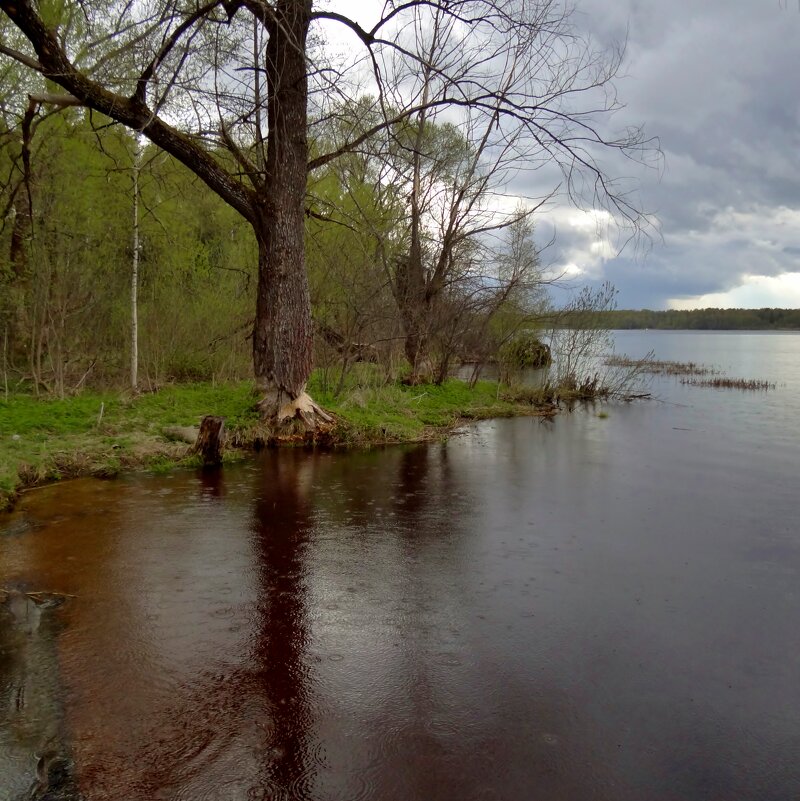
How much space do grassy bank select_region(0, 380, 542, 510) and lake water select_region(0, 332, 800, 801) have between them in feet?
1.71

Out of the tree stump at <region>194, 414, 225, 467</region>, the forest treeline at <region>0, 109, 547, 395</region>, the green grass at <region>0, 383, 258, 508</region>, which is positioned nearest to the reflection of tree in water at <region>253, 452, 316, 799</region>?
Result: the tree stump at <region>194, 414, 225, 467</region>

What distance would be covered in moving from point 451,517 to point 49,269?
9.17 meters

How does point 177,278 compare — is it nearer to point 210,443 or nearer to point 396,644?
point 210,443

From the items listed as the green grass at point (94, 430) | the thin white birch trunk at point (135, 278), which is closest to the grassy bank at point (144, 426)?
the green grass at point (94, 430)

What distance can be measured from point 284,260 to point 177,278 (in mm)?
7052

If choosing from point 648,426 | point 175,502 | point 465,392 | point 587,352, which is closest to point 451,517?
point 175,502

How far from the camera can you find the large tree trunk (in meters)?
10.0

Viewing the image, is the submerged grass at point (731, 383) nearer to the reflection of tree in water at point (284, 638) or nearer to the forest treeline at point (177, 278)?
the forest treeline at point (177, 278)

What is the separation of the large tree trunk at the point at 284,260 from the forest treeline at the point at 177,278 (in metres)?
1.14

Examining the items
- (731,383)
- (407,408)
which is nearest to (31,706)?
(407,408)

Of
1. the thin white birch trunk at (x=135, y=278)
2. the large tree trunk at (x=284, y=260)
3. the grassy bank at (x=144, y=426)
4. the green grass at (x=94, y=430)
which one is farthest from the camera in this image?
the thin white birch trunk at (x=135, y=278)

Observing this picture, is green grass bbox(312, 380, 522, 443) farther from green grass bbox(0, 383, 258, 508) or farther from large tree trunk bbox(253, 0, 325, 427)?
green grass bbox(0, 383, 258, 508)

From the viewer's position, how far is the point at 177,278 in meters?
16.2

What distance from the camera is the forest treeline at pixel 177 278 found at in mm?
12836
